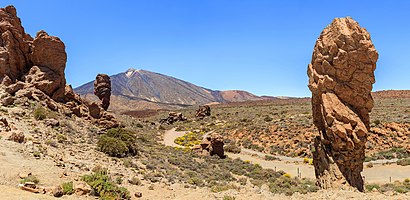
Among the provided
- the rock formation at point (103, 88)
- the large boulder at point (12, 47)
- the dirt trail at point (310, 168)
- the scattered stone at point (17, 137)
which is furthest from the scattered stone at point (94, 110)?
the rock formation at point (103, 88)

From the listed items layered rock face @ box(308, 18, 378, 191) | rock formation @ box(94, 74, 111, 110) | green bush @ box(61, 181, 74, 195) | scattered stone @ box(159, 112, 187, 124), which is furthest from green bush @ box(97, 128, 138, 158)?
scattered stone @ box(159, 112, 187, 124)

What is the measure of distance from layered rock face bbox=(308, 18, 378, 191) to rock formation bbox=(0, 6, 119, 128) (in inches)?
773

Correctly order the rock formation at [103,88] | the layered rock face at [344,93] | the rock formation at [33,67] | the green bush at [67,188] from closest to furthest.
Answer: the green bush at [67,188], the layered rock face at [344,93], the rock formation at [33,67], the rock formation at [103,88]

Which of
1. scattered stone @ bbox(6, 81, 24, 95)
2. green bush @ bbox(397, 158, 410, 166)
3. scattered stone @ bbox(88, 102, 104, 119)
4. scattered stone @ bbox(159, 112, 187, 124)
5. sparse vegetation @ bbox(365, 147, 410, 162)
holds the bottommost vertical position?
green bush @ bbox(397, 158, 410, 166)

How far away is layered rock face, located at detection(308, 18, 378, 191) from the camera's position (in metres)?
13.3

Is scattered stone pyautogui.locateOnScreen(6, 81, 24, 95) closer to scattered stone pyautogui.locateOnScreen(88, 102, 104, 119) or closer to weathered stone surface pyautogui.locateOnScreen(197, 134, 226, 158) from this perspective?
scattered stone pyautogui.locateOnScreen(88, 102, 104, 119)

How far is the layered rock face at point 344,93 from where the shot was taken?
13.3m

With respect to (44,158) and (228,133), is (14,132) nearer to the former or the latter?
(44,158)

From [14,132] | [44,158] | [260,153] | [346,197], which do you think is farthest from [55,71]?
[346,197]

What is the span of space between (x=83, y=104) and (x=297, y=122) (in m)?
27.7

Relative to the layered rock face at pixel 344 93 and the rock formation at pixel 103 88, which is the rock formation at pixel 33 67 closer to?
the rock formation at pixel 103 88

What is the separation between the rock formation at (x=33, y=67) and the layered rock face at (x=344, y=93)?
19639 millimetres

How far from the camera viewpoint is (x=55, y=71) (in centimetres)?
2533

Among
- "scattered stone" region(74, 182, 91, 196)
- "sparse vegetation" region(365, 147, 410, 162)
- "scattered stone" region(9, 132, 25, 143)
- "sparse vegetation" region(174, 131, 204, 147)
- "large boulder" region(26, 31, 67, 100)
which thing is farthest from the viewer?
"sparse vegetation" region(174, 131, 204, 147)
